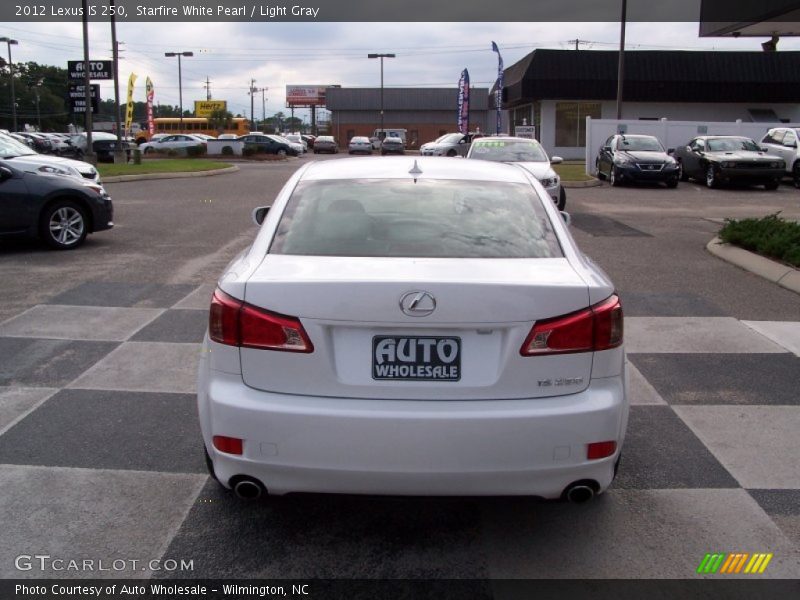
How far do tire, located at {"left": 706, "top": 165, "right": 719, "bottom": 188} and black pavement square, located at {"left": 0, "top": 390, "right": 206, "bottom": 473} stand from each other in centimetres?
2114

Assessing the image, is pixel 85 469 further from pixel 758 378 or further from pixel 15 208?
pixel 15 208

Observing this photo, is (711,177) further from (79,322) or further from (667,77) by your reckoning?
(667,77)

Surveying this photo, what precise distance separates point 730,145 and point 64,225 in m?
20.1

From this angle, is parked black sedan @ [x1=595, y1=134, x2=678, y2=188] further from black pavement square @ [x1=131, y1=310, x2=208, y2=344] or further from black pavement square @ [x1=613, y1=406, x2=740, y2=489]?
black pavement square @ [x1=613, y1=406, x2=740, y2=489]

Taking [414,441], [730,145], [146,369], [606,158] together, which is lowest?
[146,369]

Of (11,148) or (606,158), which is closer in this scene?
(11,148)

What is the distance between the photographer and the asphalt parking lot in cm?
349

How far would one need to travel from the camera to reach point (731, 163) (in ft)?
75.0

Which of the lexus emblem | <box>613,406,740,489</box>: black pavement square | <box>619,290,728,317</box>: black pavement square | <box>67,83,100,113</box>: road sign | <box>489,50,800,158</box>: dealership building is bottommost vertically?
<box>613,406,740,489</box>: black pavement square

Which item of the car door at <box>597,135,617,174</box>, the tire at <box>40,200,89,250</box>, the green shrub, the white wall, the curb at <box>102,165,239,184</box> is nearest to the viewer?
the green shrub

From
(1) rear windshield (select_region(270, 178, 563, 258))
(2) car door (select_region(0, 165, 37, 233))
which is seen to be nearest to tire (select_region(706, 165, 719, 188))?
(2) car door (select_region(0, 165, 37, 233))

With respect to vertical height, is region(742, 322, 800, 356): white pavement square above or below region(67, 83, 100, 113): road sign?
below

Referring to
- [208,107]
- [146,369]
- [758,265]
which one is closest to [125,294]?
[146,369]

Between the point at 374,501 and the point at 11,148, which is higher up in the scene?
the point at 11,148
